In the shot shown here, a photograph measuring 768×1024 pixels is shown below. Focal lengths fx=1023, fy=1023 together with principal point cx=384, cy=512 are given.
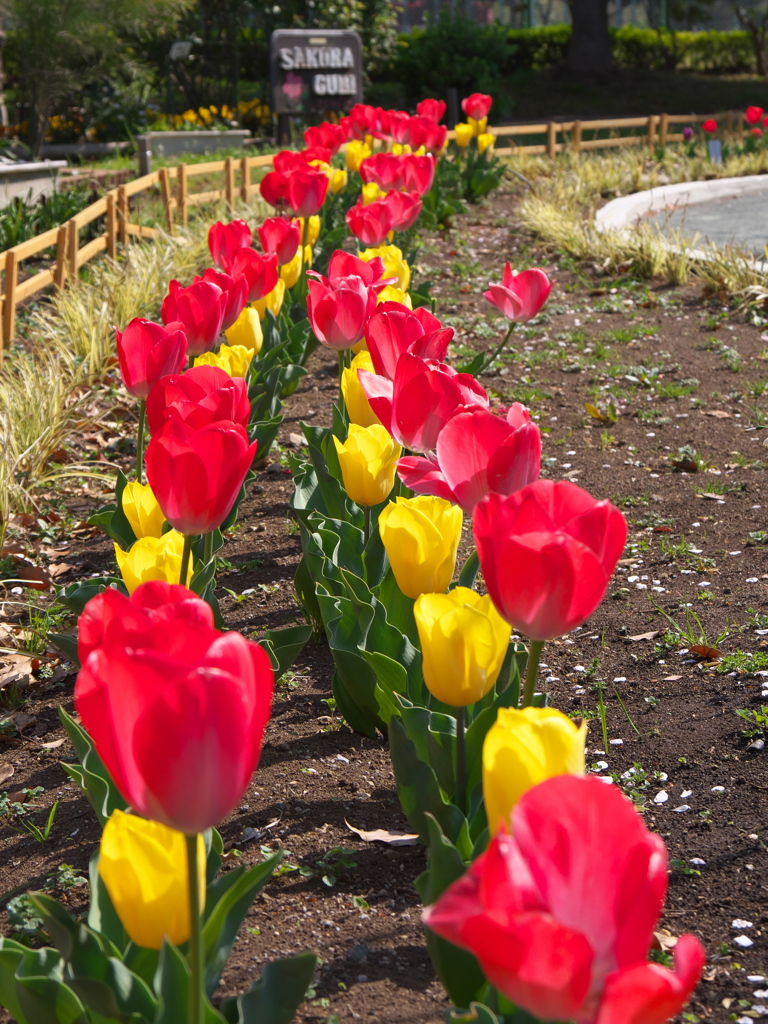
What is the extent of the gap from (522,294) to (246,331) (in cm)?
98

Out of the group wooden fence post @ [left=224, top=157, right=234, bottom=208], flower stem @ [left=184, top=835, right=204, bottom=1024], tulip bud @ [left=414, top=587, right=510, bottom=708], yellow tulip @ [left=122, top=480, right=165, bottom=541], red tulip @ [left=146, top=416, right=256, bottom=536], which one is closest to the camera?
flower stem @ [left=184, top=835, right=204, bottom=1024]

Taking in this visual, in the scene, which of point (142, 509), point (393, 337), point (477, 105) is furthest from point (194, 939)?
point (477, 105)

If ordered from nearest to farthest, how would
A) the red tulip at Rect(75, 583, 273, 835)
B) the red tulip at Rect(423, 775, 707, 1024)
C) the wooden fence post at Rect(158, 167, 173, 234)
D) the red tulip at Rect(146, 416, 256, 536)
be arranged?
1. the red tulip at Rect(423, 775, 707, 1024)
2. the red tulip at Rect(75, 583, 273, 835)
3. the red tulip at Rect(146, 416, 256, 536)
4. the wooden fence post at Rect(158, 167, 173, 234)

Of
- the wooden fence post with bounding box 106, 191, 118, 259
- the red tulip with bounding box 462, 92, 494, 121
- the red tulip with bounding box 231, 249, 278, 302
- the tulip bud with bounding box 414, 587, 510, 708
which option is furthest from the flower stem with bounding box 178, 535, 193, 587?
the red tulip with bounding box 462, 92, 494, 121

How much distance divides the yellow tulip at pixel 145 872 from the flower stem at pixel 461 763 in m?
0.58

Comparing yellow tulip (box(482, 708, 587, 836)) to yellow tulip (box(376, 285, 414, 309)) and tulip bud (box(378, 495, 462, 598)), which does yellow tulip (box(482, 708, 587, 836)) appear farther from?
yellow tulip (box(376, 285, 414, 309))

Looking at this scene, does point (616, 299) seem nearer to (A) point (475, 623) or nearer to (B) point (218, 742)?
(A) point (475, 623)

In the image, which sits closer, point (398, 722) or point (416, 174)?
point (398, 722)

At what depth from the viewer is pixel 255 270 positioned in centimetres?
360

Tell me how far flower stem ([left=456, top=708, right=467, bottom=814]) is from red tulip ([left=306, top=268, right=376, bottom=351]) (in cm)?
159

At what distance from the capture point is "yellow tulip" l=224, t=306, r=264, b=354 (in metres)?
3.60

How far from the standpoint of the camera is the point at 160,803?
3.27ft

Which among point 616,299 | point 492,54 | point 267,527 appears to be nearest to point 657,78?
point 492,54

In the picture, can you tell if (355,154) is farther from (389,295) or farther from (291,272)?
(389,295)
